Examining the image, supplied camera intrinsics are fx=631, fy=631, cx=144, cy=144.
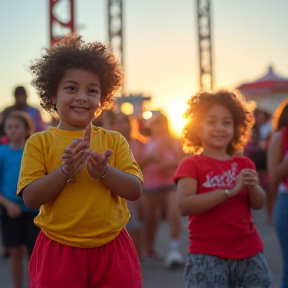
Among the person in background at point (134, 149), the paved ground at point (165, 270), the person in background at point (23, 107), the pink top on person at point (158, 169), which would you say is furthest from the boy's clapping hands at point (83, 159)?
the person in background at point (23, 107)

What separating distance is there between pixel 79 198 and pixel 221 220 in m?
1.15

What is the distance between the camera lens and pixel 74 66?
284 cm

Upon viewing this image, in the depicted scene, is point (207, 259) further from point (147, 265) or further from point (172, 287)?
point (147, 265)

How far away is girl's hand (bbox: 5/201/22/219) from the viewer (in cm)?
495

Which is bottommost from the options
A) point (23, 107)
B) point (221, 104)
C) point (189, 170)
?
point (189, 170)

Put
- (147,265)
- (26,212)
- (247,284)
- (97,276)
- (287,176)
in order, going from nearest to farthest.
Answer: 1. (97,276)
2. (247,284)
3. (287,176)
4. (26,212)
5. (147,265)

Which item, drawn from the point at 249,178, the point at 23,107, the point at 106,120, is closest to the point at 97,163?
the point at 249,178

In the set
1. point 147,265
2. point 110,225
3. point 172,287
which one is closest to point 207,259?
point 110,225

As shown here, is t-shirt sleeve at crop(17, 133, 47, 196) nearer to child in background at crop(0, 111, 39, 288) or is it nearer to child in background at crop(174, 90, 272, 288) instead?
child in background at crop(174, 90, 272, 288)

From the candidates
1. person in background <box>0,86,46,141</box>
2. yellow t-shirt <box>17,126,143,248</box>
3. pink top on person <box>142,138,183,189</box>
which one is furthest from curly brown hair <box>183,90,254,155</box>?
person in background <box>0,86,46,141</box>

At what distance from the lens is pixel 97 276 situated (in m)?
2.68

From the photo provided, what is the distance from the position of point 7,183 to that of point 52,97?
2.36 metres

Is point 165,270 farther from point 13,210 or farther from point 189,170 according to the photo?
point 189,170

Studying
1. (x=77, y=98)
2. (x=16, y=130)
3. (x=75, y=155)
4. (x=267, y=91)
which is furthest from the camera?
(x=267, y=91)
